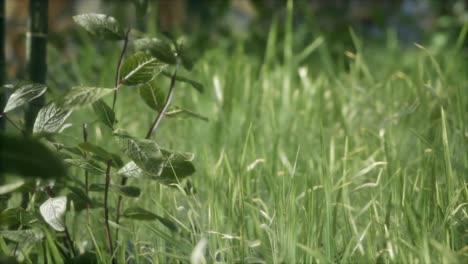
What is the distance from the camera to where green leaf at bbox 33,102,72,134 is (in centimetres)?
76

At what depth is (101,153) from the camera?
741 millimetres

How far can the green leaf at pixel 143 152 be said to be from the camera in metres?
0.74

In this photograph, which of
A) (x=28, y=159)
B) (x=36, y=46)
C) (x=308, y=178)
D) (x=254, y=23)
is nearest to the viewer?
(x=28, y=159)

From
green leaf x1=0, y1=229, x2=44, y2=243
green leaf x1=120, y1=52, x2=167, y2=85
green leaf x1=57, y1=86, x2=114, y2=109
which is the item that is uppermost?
green leaf x1=120, y1=52, x2=167, y2=85

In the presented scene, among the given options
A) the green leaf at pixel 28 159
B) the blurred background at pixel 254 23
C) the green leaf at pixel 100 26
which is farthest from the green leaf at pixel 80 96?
the blurred background at pixel 254 23

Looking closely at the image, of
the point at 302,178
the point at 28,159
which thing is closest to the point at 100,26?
the point at 28,159

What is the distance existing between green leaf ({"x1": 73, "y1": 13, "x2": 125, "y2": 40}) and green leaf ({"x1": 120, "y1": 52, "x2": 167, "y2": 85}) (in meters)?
0.04

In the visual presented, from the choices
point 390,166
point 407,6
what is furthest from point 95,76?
point 407,6

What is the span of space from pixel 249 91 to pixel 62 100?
1042 millimetres

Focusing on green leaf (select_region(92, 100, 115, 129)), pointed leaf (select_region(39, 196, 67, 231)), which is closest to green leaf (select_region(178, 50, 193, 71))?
green leaf (select_region(92, 100, 115, 129))

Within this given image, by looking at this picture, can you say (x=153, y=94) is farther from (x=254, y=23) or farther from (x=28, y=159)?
(x=254, y=23)

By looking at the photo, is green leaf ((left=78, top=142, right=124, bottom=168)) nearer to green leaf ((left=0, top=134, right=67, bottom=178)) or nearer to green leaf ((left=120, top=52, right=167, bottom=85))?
green leaf ((left=120, top=52, right=167, bottom=85))

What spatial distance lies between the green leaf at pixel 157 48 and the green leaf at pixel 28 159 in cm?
33

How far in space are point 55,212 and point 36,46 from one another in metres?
0.43
